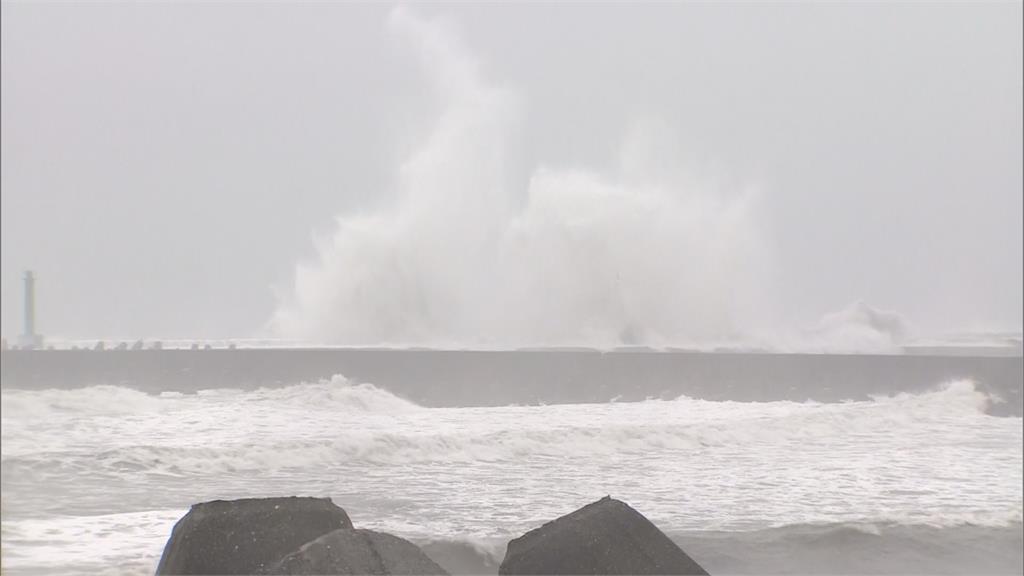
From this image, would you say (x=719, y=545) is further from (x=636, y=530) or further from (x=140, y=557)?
(x=140, y=557)

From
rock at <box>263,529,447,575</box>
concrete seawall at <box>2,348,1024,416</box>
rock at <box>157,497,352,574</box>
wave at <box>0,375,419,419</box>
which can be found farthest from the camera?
concrete seawall at <box>2,348,1024,416</box>

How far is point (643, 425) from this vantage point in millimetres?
8578

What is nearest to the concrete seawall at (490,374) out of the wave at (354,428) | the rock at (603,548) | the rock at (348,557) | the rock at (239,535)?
the wave at (354,428)

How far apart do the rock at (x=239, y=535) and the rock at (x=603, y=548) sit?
0.86 m

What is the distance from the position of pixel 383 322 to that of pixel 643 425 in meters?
3.44

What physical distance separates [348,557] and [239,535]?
594mm

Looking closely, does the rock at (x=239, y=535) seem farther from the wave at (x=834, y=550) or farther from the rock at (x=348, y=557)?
the wave at (x=834, y=550)

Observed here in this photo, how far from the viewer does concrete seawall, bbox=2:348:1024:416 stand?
782 centimetres

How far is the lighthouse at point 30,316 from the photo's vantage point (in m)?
4.16

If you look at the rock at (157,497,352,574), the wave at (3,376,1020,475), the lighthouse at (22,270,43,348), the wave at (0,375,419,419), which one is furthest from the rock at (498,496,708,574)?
the wave at (0,375,419,419)

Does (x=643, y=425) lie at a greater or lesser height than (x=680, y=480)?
greater

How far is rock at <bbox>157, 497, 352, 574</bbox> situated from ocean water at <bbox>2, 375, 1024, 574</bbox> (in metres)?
1.40

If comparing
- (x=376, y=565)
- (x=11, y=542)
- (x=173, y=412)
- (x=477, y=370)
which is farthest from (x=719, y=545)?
(x=477, y=370)

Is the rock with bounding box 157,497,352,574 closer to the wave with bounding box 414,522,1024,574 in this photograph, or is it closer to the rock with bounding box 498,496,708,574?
the rock with bounding box 498,496,708,574
